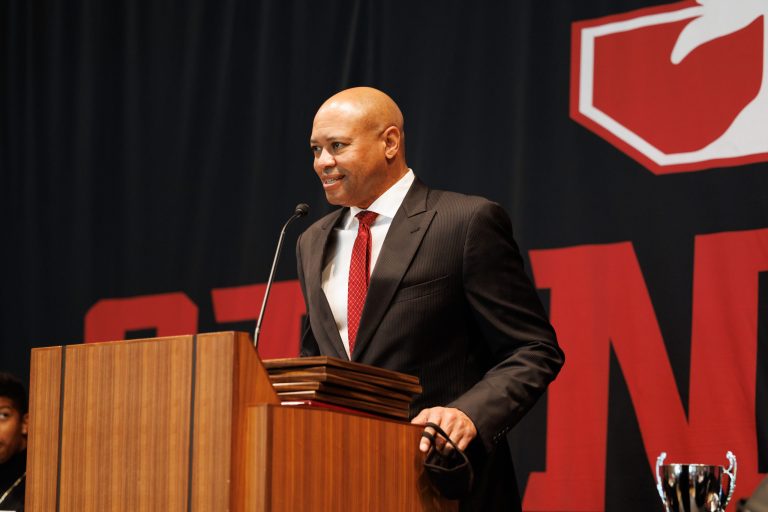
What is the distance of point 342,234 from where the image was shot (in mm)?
2596

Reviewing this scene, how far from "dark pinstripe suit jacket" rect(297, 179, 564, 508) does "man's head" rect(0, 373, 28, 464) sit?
2.08m

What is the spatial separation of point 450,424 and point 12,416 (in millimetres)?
2626

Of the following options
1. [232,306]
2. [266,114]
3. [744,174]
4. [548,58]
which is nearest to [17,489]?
[232,306]

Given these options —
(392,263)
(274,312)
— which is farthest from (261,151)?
(392,263)

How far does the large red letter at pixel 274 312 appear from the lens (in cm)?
432

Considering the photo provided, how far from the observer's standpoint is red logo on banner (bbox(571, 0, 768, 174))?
3428 mm

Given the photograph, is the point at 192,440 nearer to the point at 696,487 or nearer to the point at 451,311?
the point at 451,311

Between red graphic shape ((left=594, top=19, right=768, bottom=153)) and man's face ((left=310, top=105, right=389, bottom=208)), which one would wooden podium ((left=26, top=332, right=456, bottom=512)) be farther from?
red graphic shape ((left=594, top=19, right=768, bottom=153))

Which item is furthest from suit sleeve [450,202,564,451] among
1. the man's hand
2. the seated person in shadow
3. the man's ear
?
the seated person in shadow

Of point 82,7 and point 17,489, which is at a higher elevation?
point 82,7

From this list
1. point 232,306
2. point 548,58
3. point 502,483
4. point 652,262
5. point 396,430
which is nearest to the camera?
point 396,430

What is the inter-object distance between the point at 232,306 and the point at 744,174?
6.86 feet

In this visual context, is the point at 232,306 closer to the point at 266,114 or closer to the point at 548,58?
the point at 266,114

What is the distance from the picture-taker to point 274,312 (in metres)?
4.38
